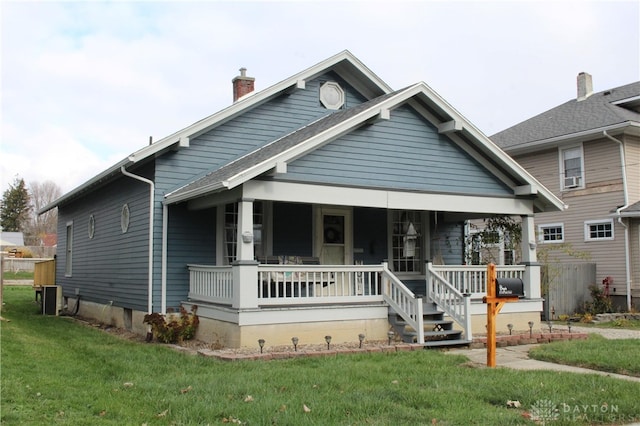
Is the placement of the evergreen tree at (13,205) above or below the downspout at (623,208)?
above

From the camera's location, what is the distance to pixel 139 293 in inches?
543

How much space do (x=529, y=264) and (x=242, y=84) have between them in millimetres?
8468

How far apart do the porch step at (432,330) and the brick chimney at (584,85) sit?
17074mm

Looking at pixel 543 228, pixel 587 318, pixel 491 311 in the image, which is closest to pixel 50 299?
pixel 491 311

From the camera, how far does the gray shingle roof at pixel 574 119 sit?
21.7 metres

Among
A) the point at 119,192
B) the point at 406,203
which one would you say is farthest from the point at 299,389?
the point at 119,192

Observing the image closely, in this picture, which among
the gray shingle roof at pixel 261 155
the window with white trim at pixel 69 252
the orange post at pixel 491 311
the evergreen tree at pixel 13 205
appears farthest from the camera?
the evergreen tree at pixel 13 205

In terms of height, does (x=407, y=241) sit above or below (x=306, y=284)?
above

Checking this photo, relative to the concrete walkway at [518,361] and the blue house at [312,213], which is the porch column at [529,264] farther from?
the concrete walkway at [518,361]

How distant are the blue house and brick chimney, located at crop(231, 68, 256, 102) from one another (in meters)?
0.04

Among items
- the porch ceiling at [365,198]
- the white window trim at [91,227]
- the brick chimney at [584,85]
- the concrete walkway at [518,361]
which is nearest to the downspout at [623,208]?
the brick chimney at [584,85]

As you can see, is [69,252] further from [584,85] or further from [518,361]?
[584,85]

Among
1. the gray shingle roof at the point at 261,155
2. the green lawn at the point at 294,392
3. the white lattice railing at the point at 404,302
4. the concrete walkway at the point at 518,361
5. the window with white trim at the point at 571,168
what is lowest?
the concrete walkway at the point at 518,361

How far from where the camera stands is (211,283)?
12.3 meters
